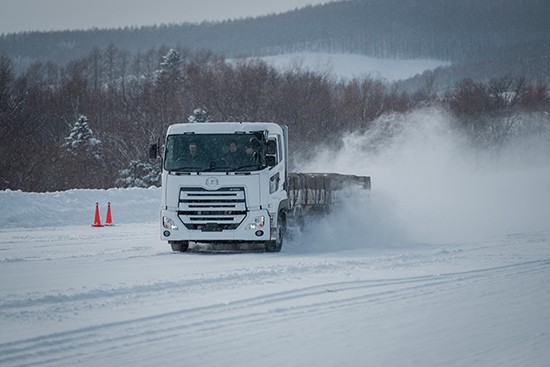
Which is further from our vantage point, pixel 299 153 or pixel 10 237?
pixel 299 153

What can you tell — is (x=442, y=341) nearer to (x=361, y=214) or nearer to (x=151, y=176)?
(x=361, y=214)

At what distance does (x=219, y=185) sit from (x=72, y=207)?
44.1 feet

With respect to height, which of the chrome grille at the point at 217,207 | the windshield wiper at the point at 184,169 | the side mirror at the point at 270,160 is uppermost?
the side mirror at the point at 270,160

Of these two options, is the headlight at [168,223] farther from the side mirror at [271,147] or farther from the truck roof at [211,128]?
the side mirror at [271,147]

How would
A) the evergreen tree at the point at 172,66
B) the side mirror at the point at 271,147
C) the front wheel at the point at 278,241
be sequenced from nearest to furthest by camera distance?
the side mirror at the point at 271,147 → the front wheel at the point at 278,241 → the evergreen tree at the point at 172,66

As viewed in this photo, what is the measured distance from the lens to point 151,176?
53.2m

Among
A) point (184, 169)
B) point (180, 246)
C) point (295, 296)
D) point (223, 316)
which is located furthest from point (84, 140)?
point (223, 316)

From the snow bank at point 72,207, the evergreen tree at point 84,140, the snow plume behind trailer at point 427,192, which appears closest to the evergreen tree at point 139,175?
the evergreen tree at point 84,140

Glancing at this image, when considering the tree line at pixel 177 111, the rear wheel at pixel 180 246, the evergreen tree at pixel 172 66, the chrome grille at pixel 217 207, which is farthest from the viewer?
the evergreen tree at pixel 172 66

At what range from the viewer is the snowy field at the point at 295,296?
7816mm

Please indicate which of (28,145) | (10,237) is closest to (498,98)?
(28,145)

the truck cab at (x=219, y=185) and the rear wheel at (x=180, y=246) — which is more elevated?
the truck cab at (x=219, y=185)

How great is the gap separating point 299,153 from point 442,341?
51.6m

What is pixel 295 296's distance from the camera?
11.0 metres
